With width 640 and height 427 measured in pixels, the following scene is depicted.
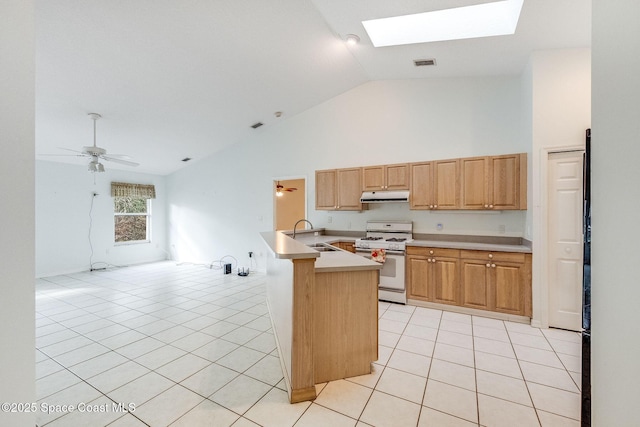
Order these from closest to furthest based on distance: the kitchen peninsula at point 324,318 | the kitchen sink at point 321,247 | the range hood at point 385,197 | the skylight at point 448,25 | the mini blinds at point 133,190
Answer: the kitchen peninsula at point 324,318
the skylight at point 448,25
the kitchen sink at point 321,247
the range hood at point 385,197
the mini blinds at point 133,190

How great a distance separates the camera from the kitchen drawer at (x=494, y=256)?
3166 mm

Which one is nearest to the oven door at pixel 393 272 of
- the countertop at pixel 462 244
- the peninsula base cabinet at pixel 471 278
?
the peninsula base cabinet at pixel 471 278

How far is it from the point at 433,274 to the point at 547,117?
Result: 7.34 feet

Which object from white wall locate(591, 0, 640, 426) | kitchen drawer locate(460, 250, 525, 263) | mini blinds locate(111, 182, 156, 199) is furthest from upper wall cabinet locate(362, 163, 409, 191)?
mini blinds locate(111, 182, 156, 199)

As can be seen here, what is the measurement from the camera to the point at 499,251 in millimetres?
3242

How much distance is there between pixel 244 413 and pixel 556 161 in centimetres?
386

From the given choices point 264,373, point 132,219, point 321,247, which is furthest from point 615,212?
point 132,219

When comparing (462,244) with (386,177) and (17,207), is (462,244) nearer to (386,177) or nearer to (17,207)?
(386,177)

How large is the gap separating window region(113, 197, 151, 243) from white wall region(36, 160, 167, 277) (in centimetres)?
18

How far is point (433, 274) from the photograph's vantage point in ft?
12.0

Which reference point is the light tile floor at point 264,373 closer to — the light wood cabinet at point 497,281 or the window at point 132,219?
the light wood cabinet at point 497,281

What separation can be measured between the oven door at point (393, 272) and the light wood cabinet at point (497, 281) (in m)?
0.77

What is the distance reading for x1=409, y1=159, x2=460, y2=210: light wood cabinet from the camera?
3746mm

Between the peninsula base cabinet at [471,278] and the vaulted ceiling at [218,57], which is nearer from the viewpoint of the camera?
the vaulted ceiling at [218,57]
